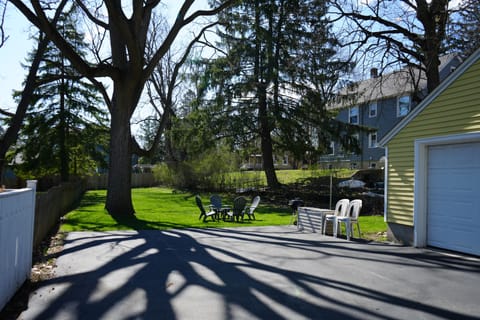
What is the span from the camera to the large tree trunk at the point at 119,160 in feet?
51.6

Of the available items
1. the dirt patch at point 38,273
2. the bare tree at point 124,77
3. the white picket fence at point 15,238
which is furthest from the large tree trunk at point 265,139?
the white picket fence at point 15,238

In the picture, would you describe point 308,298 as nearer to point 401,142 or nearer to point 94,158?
point 401,142

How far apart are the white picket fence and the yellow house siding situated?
8.12 meters

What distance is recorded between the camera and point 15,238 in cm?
519

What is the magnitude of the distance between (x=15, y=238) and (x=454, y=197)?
27.3 feet

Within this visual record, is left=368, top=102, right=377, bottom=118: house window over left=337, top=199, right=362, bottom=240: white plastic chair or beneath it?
over

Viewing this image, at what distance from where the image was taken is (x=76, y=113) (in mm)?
31141

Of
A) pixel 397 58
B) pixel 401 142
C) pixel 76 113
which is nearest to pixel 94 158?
pixel 76 113

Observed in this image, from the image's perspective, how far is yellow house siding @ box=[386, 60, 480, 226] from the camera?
8.25 metres

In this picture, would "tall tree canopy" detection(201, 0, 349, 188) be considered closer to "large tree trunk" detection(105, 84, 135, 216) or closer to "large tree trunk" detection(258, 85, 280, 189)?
"large tree trunk" detection(258, 85, 280, 189)

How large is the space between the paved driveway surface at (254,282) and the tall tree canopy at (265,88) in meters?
15.8

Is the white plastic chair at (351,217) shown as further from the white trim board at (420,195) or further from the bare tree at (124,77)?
the bare tree at (124,77)

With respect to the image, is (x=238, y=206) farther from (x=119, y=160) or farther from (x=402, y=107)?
(x=402, y=107)

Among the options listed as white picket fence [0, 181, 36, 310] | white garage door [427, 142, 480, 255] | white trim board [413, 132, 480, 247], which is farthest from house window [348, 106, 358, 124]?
white picket fence [0, 181, 36, 310]
